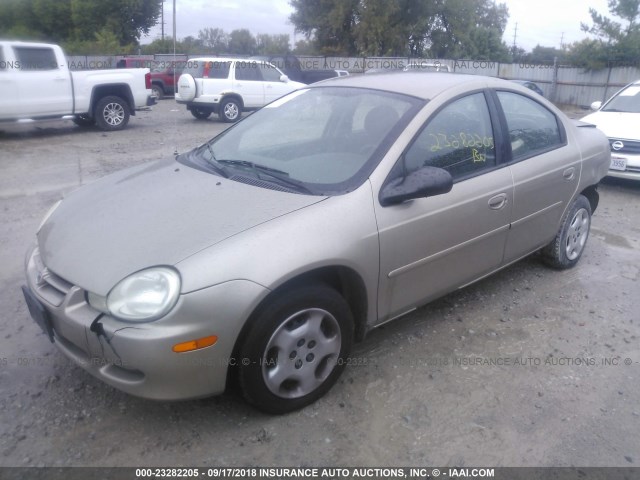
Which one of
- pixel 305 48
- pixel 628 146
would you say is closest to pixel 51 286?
pixel 628 146

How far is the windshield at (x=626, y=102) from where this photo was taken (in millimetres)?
8820

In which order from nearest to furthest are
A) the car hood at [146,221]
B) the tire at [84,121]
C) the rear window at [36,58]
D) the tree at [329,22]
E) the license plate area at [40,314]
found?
the car hood at [146,221] → the license plate area at [40,314] → the rear window at [36,58] → the tire at [84,121] → the tree at [329,22]

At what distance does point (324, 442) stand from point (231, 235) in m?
1.09

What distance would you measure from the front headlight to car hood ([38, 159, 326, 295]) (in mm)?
44

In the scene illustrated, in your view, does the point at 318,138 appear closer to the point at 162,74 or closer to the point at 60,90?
the point at 60,90

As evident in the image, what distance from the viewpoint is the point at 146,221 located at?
2.84 m

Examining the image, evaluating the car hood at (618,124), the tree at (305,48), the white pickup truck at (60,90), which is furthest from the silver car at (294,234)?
the tree at (305,48)

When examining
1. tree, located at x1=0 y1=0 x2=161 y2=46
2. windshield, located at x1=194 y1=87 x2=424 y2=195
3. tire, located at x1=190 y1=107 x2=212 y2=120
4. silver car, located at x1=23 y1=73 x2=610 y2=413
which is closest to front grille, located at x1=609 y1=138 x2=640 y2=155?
silver car, located at x1=23 y1=73 x2=610 y2=413

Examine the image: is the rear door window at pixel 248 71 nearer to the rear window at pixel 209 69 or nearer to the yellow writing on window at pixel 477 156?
the rear window at pixel 209 69

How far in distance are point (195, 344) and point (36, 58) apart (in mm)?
10958

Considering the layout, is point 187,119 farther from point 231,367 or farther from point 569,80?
point 569,80

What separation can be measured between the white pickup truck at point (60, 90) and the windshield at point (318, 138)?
8.90 m

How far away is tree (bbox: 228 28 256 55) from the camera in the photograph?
5558cm

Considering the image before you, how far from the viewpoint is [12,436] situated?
2.69 metres
